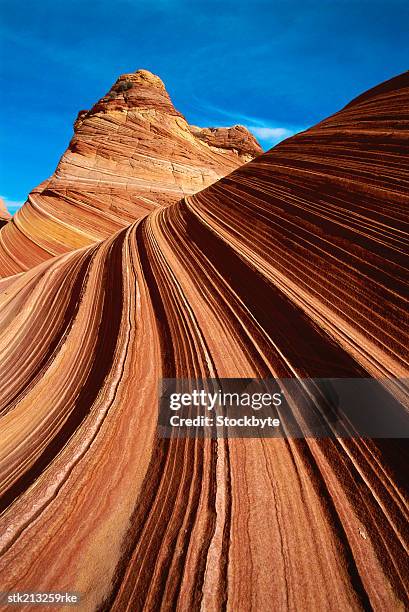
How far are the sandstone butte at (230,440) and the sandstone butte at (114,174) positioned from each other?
911 cm

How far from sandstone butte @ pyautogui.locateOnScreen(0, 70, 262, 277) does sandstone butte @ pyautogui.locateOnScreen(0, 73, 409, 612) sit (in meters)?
9.11

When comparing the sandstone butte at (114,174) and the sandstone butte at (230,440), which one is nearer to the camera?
the sandstone butte at (230,440)

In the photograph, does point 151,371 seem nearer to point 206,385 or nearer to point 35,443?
point 206,385

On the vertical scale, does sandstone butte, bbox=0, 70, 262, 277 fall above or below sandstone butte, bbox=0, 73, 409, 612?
above

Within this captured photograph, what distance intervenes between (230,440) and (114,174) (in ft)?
55.5

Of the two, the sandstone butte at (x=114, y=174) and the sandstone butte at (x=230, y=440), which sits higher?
the sandstone butte at (x=114, y=174)

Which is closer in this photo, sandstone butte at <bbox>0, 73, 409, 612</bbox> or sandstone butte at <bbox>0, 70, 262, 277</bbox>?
sandstone butte at <bbox>0, 73, 409, 612</bbox>

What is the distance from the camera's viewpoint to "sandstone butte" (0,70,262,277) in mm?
14023

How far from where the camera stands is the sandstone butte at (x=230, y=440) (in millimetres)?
1616

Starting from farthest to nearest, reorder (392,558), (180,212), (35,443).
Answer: (180,212) → (35,443) → (392,558)

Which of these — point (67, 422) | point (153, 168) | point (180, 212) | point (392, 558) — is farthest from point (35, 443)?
point (153, 168)

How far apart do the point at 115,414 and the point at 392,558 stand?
1.91 m

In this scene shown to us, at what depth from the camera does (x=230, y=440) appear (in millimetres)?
2371

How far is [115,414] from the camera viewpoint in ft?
8.73
